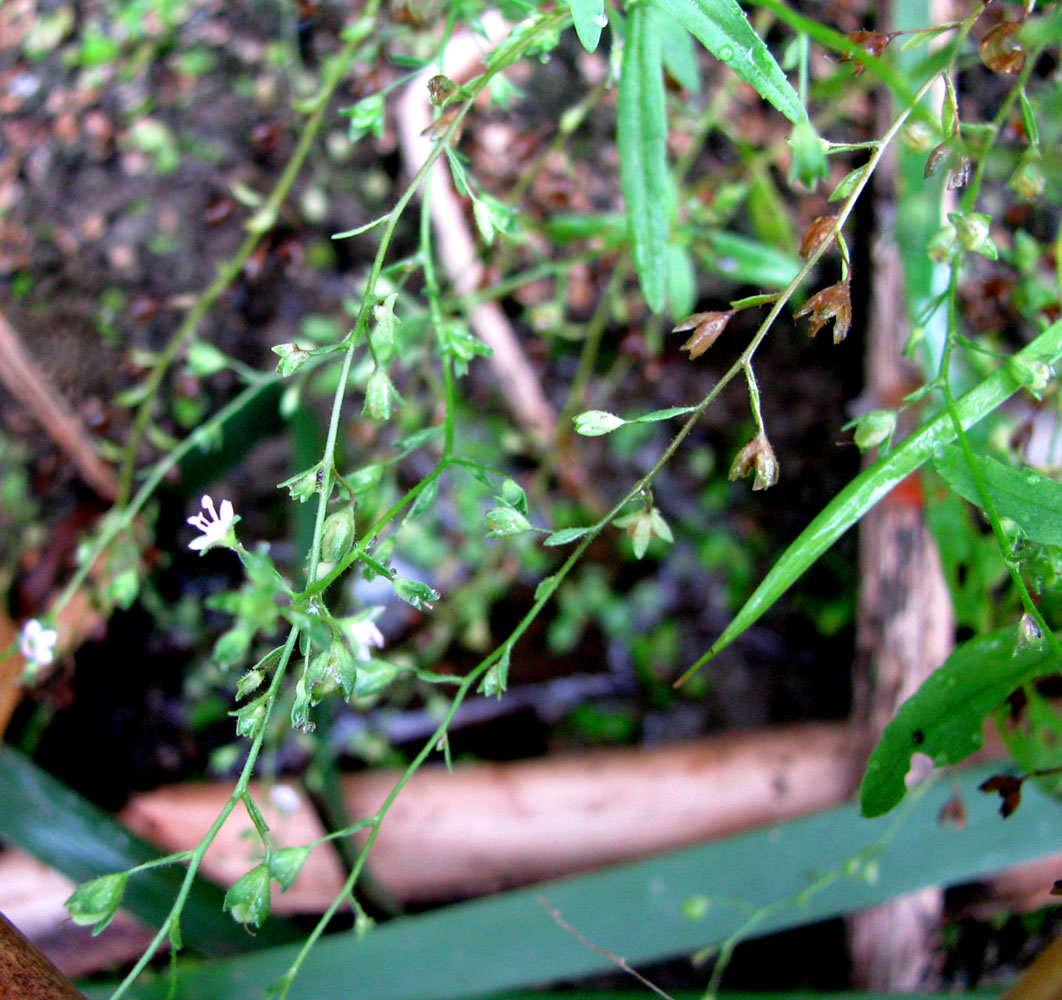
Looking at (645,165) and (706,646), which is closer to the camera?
(645,165)

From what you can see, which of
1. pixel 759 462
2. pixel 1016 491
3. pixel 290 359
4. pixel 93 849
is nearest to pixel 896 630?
pixel 1016 491

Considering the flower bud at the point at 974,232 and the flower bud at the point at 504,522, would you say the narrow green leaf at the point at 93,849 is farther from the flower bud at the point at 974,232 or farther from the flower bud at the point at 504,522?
the flower bud at the point at 974,232

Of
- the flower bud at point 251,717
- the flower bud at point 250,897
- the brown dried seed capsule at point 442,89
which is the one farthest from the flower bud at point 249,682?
the brown dried seed capsule at point 442,89

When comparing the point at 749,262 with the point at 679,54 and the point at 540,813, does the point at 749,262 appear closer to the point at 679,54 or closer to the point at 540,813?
the point at 679,54

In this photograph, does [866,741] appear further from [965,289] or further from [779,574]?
[779,574]

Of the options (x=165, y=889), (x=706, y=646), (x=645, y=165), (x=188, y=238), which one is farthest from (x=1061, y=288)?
(x=188, y=238)

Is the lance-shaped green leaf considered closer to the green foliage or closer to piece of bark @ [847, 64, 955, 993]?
the green foliage
